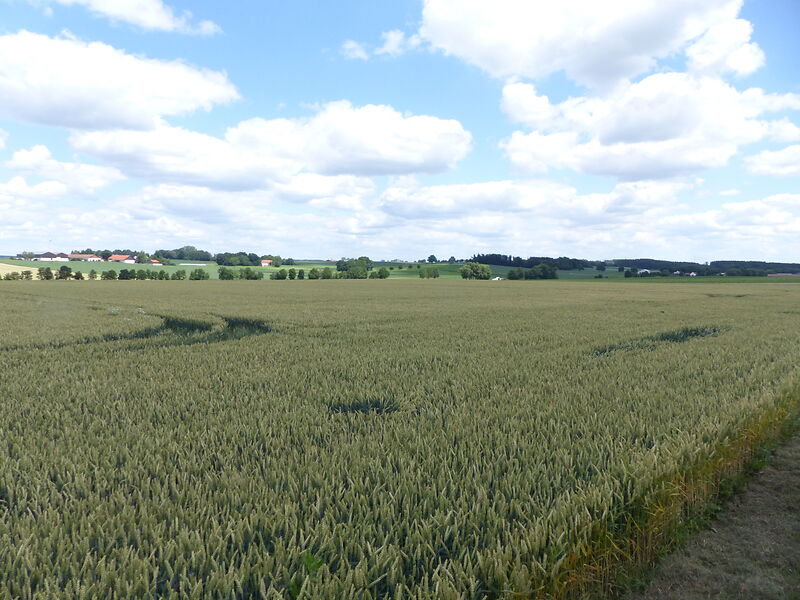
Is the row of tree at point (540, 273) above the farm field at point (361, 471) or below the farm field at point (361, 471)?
above

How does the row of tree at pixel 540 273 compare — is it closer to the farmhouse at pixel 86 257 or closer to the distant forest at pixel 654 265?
the distant forest at pixel 654 265

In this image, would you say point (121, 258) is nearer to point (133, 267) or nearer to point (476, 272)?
point (133, 267)

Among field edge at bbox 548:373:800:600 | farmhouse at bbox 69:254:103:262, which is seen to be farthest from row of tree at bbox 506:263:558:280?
field edge at bbox 548:373:800:600

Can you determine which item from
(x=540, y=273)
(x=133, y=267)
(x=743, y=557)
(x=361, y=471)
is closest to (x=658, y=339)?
(x=743, y=557)

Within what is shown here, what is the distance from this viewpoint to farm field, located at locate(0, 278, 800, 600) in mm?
3109

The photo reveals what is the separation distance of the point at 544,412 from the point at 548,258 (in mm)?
157834

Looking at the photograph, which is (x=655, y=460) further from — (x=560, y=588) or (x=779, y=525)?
(x=560, y=588)

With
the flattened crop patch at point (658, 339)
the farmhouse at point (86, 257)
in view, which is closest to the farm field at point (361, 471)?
the flattened crop patch at point (658, 339)

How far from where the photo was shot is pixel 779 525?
16.1ft

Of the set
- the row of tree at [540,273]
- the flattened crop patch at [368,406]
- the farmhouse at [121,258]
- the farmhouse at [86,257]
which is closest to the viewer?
the flattened crop patch at [368,406]

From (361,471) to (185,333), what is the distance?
16677 mm

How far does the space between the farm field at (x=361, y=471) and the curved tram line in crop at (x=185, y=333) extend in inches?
148

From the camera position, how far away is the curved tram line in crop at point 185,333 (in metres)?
14.4

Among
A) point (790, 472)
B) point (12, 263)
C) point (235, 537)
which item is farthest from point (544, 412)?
point (12, 263)
